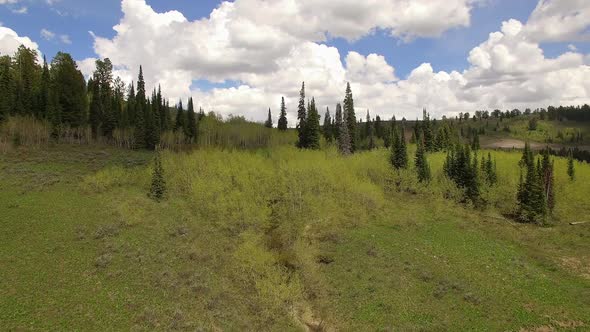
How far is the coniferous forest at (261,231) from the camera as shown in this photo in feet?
140

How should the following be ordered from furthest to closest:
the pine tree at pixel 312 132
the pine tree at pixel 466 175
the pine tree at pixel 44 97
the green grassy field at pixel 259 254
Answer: the pine tree at pixel 312 132, the pine tree at pixel 44 97, the pine tree at pixel 466 175, the green grassy field at pixel 259 254

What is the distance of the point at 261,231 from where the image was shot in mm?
66750

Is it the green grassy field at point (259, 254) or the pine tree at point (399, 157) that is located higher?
the pine tree at point (399, 157)

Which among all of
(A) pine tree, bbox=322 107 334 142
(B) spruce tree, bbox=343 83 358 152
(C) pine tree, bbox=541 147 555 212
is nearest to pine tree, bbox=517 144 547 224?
(C) pine tree, bbox=541 147 555 212

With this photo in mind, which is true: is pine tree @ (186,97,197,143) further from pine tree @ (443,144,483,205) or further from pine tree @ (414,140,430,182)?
pine tree @ (443,144,483,205)

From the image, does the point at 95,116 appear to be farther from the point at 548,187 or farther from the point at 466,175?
the point at 548,187

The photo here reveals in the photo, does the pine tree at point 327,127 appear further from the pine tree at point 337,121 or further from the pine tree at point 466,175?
the pine tree at point 466,175

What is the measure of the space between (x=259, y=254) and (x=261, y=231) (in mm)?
11540

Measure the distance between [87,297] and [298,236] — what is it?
3324 cm

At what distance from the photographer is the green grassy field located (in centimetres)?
4150

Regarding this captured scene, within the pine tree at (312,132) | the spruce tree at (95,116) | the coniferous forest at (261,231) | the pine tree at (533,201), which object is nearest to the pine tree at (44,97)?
the coniferous forest at (261,231)

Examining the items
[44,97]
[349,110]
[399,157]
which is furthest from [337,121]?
[44,97]

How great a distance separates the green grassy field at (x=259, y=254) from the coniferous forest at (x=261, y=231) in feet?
0.86

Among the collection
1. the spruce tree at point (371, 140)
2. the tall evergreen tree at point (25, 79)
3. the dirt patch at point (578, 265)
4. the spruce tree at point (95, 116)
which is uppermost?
the tall evergreen tree at point (25, 79)
